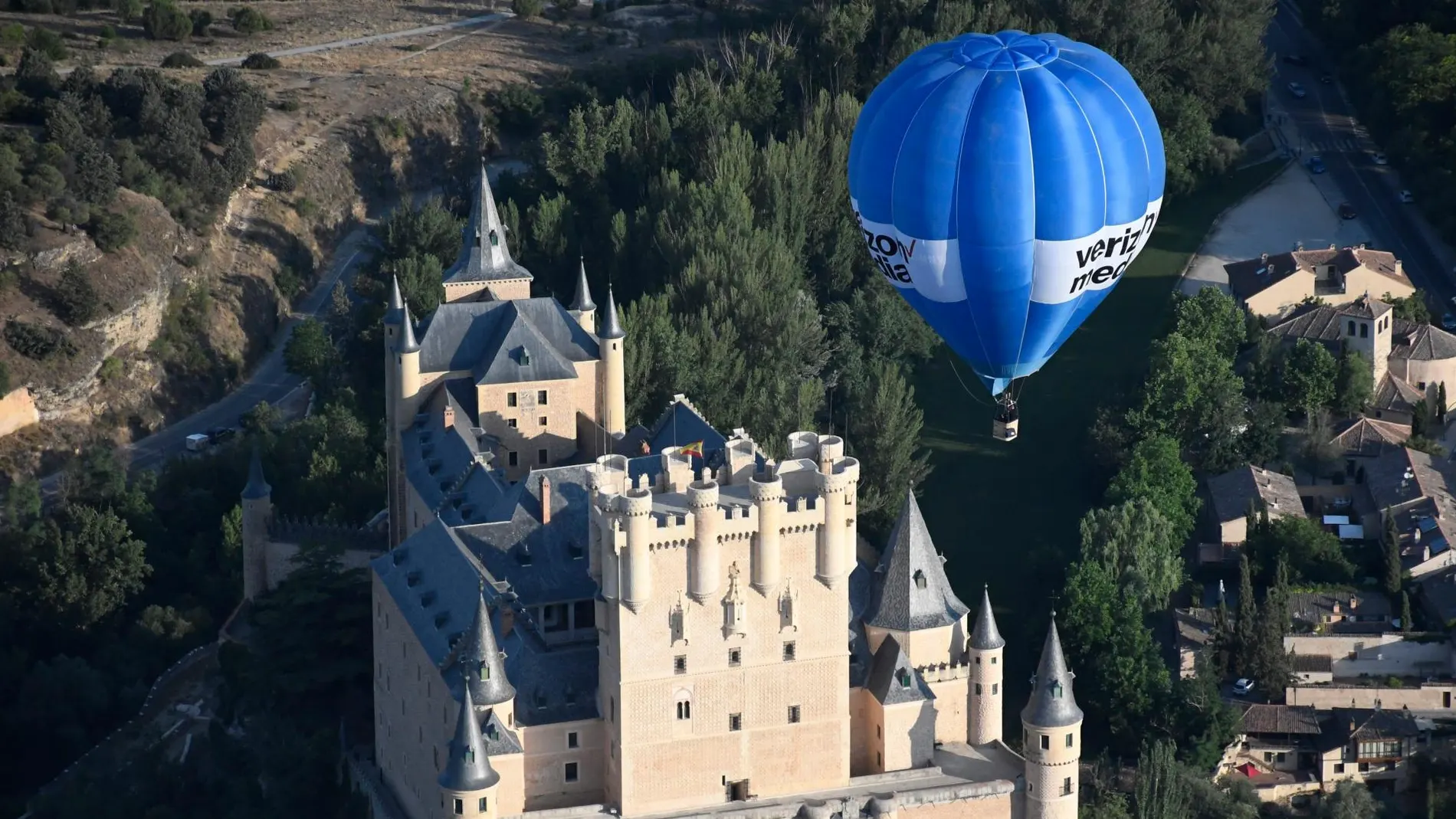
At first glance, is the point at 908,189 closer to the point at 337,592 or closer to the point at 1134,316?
the point at 337,592

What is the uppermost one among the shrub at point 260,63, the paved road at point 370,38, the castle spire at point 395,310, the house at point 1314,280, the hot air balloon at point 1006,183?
the hot air balloon at point 1006,183

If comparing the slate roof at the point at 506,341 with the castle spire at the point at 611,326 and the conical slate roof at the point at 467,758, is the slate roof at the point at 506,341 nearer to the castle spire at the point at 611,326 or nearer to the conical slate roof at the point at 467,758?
the castle spire at the point at 611,326

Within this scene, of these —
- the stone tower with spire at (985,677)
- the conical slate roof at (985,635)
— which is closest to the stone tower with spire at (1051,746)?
the stone tower with spire at (985,677)

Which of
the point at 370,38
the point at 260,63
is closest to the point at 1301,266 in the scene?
the point at 260,63

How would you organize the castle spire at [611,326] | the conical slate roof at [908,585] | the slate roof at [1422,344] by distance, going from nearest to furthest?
the conical slate roof at [908,585] → the castle spire at [611,326] → the slate roof at [1422,344]

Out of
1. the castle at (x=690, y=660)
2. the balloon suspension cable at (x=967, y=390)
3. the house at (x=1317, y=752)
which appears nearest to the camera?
the castle at (x=690, y=660)

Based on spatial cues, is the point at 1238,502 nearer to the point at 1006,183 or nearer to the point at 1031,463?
the point at 1031,463
